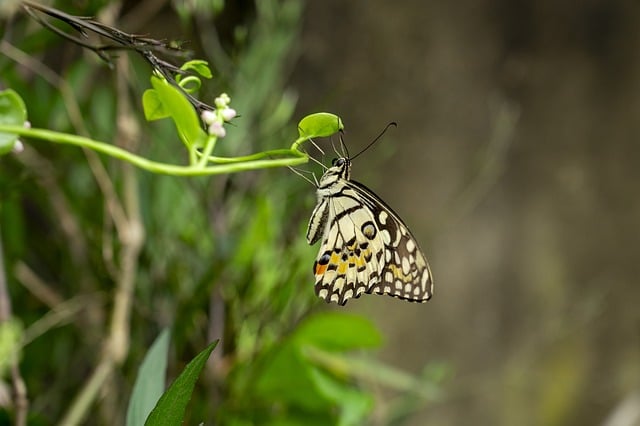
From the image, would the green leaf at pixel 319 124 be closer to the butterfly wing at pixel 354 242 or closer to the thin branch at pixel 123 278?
the butterfly wing at pixel 354 242

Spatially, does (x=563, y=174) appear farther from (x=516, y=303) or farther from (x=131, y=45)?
(x=131, y=45)

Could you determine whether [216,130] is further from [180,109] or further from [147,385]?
[147,385]

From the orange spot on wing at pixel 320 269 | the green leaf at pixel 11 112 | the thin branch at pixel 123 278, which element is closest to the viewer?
the green leaf at pixel 11 112

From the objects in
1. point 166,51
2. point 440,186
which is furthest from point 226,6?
point 166,51

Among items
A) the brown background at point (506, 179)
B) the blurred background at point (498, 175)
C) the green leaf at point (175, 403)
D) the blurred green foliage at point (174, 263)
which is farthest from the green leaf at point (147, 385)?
the brown background at point (506, 179)

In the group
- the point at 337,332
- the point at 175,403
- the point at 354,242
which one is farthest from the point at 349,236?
the point at 337,332

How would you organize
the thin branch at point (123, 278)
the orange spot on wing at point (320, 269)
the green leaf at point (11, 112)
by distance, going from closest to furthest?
the green leaf at point (11, 112)
the orange spot on wing at point (320, 269)
the thin branch at point (123, 278)
